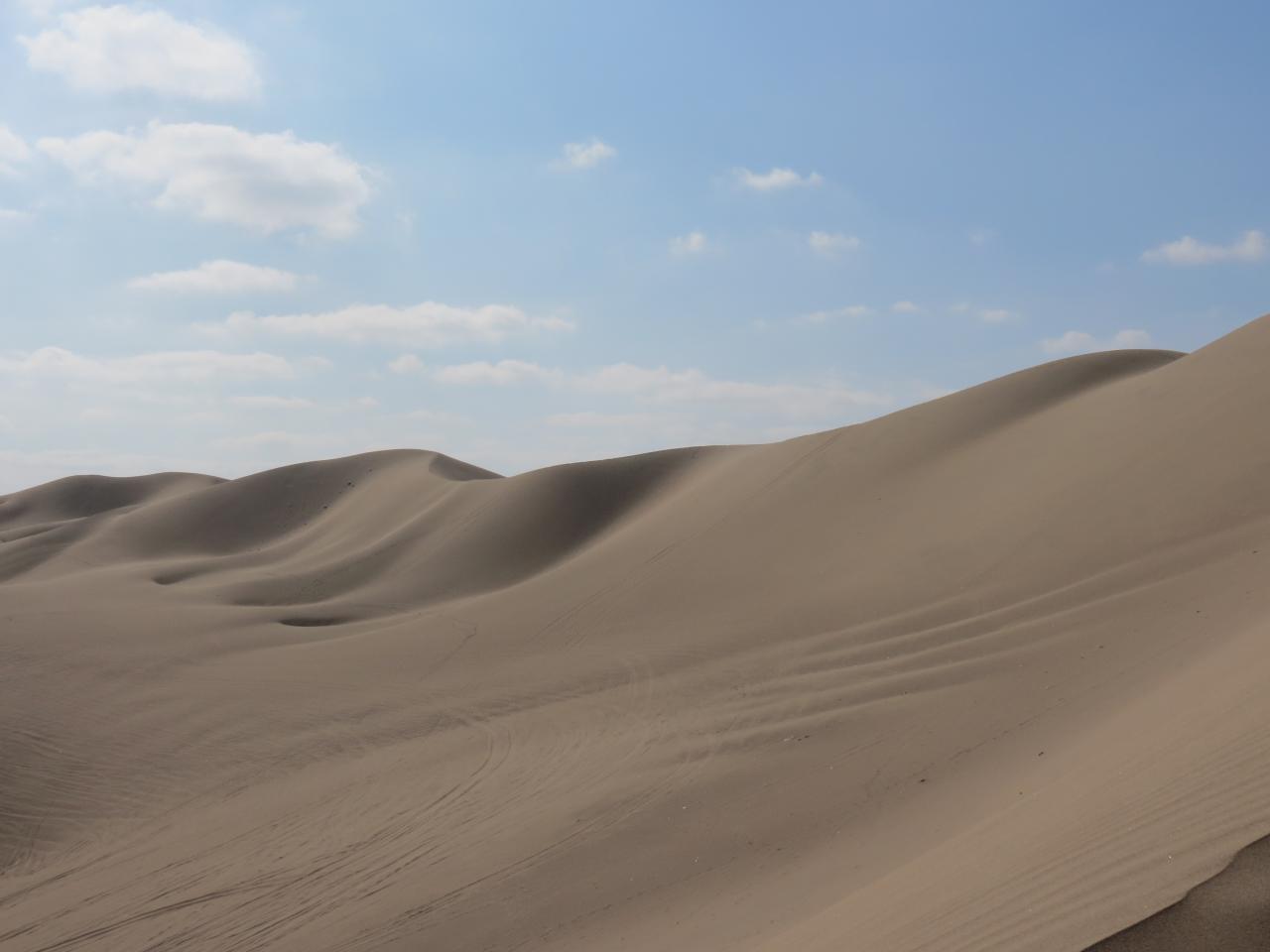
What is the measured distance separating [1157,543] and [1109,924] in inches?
451

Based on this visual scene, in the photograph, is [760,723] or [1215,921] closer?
[1215,921]

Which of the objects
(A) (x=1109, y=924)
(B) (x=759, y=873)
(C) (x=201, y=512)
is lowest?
(B) (x=759, y=873)

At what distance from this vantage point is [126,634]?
20.3 meters

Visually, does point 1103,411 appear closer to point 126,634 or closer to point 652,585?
point 652,585

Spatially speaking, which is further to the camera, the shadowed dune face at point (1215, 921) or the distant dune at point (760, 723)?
the distant dune at point (760, 723)

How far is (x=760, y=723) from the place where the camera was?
11633 mm

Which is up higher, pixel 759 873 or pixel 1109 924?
pixel 1109 924

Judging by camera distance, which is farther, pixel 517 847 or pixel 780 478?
pixel 780 478

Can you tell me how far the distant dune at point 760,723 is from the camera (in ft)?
19.5

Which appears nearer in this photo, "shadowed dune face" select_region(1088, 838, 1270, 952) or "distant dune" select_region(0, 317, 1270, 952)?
"shadowed dune face" select_region(1088, 838, 1270, 952)

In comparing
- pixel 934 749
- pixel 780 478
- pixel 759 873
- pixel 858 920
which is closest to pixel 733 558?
pixel 780 478

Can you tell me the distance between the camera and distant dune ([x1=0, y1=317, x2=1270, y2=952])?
234 inches

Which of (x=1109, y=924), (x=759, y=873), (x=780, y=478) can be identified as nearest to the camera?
(x=1109, y=924)

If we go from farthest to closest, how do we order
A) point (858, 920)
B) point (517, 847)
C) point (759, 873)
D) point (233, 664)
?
1. point (233, 664)
2. point (517, 847)
3. point (759, 873)
4. point (858, 920)
